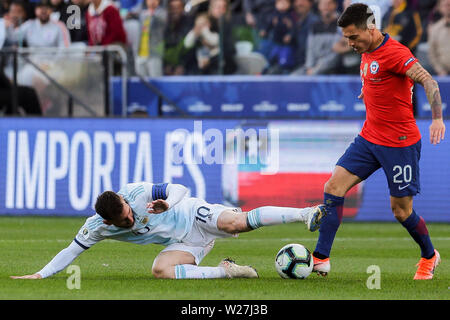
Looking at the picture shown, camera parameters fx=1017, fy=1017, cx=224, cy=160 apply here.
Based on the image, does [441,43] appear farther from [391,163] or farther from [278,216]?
[278,216]

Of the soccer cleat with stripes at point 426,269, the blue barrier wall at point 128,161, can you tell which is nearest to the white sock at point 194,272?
the soccer cleat with stripes at point 426,269

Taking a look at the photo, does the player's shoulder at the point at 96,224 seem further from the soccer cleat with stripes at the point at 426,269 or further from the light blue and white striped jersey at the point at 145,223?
the soccer cleat with stripes at the point at 426,269

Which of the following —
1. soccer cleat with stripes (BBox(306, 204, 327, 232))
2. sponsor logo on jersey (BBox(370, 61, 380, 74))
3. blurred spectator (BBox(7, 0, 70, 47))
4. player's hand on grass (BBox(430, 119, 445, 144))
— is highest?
blurred spectator (BBox(7, 0, 70, 47))

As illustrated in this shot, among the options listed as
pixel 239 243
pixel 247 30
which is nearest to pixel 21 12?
pixel 247 30

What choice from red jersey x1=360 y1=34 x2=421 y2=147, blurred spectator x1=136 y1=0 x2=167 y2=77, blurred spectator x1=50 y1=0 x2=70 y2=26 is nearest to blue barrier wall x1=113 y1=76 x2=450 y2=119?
blurred spectator x1=136 y1=0 x2=167 y2=77

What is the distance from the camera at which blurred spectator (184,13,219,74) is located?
1722cm

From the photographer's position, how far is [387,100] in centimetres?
934

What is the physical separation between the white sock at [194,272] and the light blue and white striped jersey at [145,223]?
16.4 inches

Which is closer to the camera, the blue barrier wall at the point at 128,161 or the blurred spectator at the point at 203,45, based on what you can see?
the blue barrier wall at the point at 128,161

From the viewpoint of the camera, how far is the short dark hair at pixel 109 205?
27.6 feet

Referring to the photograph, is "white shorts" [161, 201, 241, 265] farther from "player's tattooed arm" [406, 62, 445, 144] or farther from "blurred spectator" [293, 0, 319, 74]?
"blurred spectator" [293, 0, 319, 74]

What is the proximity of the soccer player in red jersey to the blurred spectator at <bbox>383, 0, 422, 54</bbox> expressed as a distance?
7.27 meters

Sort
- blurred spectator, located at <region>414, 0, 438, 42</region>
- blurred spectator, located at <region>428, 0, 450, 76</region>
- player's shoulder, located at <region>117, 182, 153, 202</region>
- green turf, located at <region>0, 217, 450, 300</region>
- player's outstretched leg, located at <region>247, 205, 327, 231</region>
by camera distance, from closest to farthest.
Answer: green turf, located at <region>0, 217, 450, 300</region>
player's outstretched leg, located at <region>247, 205, 327, 231</region>
player's shoulder, located at <region>117, 182, 153, 202</region>
blurred spectator, located at <region>428, 0, 450, 76</region>
blurred spectator, located at <region>414, 0, 438, 42</region>
